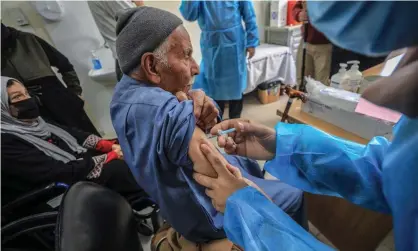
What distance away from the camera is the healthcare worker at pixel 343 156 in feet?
0.98

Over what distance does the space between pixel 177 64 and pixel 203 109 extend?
0.16m

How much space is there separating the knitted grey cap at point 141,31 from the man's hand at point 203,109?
160 millimetres

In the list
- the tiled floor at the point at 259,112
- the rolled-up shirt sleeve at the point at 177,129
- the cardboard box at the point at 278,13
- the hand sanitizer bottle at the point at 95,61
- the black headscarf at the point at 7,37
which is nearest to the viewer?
the rolled-up shirt sleeve at the point at 177,129

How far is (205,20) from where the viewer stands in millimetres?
1916

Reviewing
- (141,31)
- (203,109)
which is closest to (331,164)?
(203,109)

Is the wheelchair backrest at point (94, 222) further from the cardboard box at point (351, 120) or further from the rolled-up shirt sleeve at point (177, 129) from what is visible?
the cardboard box at point (351, 120)

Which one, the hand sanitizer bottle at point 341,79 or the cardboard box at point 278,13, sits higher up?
the cardboard box at point 278,13

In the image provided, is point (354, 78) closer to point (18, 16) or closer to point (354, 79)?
point (354, 79)

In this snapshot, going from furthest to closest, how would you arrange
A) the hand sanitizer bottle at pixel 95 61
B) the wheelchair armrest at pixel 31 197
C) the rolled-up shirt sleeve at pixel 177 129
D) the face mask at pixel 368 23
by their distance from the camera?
the hand sanitizer bottle at pixel 95 61 < the wheelchair armrest at pixel 31 197 < the rolled-up shirt sleeve at pixel 177 129 < the face mask at pixel 368 23

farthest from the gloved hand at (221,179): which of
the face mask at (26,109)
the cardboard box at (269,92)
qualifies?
the cardboard box at (269,92)

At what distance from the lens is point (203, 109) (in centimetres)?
70

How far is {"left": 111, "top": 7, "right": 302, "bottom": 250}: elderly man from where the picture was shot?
22.3 inches

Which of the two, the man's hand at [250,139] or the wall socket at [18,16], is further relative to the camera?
the wall socket at [18,16]

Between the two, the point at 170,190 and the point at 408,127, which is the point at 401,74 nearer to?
the point at 408,127
